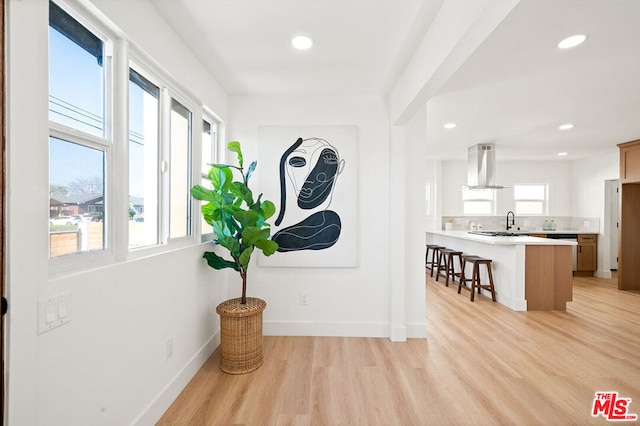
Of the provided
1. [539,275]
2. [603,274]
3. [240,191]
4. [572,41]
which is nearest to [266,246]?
[240,191]

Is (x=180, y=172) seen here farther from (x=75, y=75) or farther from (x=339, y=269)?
(x=339, y=269)

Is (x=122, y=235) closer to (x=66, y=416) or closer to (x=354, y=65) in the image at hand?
(x=66, y=416)

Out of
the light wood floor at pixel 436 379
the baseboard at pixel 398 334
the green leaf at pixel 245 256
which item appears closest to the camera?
the light wood floor at pixel 436 379

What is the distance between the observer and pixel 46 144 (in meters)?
1.15

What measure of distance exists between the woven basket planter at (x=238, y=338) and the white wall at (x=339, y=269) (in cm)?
75

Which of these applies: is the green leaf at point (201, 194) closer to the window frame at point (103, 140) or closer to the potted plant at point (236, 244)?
the potted plant at point (236, 244)

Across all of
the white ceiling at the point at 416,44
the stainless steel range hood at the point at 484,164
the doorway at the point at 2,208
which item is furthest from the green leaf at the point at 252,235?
the stainless steel range hood at the point at 484,164

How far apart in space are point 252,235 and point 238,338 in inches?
33.3

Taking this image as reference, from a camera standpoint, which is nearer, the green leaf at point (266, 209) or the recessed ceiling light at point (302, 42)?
the recessed ceiling light at point (302, 42)

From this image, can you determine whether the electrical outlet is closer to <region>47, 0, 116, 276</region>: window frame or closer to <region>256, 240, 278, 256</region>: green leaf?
<region>47, 0, 116, 276</region>: window frame

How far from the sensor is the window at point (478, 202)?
286 inches

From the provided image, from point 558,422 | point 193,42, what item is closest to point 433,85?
point 193,42

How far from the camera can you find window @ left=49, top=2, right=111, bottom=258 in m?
1.27

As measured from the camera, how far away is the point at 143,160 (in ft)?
6.35
